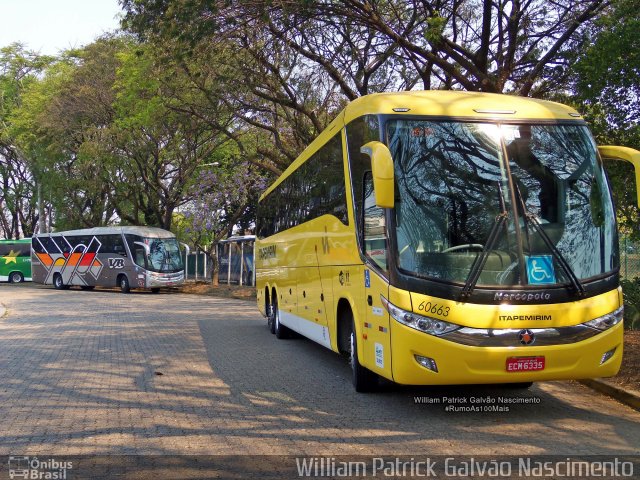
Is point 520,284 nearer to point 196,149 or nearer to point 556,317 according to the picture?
point 556,317

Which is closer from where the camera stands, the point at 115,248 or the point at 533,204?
the point at 533,204

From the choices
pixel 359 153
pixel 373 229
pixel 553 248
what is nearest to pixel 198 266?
pixel 359 153

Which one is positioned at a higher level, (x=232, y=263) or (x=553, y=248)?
(x=553, y=248)

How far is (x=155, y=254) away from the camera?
33969mm

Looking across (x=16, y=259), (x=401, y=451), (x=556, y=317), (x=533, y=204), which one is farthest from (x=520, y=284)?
(x=16, y=259)

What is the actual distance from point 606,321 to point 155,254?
29655 mm

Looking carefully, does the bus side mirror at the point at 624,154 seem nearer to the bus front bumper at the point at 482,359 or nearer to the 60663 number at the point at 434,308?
the bus front bumper at the point at 482,359

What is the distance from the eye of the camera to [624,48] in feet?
31.0

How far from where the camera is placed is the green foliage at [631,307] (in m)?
11.8

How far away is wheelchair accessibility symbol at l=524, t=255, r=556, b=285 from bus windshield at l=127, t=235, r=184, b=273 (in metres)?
29.4

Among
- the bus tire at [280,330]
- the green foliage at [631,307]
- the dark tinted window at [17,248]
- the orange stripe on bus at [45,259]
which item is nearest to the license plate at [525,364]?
the green foliage at [631,307]

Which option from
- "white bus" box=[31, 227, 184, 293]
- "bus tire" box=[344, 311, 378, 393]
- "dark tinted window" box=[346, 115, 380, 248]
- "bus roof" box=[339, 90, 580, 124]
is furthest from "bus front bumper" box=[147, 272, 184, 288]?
"bus roof" box=[339, 90, 580, 124]

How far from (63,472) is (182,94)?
795 inches

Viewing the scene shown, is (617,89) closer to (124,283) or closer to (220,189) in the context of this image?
(220,189)
